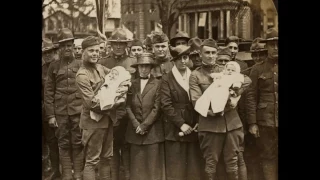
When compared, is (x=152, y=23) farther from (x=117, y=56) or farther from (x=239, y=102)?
(x=239, y=102)

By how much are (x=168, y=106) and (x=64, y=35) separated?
1.42 metres

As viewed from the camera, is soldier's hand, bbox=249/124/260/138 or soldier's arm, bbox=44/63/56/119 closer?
soldier's hand, bbox=249/124/260/138

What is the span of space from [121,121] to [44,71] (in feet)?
3.51

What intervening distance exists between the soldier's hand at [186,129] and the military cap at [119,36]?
1.11 meters

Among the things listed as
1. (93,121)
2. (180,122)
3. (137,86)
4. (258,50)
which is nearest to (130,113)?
(137,86)

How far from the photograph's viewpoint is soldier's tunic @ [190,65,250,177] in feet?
17.6

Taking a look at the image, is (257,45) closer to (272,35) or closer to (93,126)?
(272,35)

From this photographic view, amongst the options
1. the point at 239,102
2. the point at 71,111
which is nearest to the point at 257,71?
the point at 239,102

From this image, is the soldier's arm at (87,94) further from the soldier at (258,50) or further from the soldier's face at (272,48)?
the soldier's face at (272,48)

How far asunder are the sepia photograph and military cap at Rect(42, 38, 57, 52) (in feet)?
0.08

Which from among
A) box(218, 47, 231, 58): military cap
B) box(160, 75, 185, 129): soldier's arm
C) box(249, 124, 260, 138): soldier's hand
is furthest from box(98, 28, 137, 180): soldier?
box(249, 124, 260, 138): soldier's hand

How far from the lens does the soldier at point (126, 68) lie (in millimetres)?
5574

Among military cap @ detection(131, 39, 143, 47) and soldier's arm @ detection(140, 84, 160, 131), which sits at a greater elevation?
military cap @ detection(131, 39, 143, 47)

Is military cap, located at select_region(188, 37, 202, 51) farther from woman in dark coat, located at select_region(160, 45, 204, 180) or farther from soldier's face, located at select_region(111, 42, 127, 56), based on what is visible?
soldier's face, located at select_region(111, 42, 127, 56)
